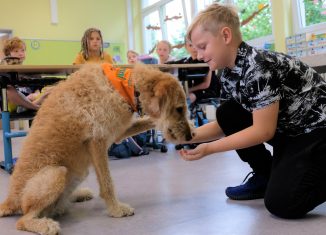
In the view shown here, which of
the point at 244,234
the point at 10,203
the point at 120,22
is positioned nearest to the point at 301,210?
the point at 244,234

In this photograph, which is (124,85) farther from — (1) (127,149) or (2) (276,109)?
(1) (127,149)

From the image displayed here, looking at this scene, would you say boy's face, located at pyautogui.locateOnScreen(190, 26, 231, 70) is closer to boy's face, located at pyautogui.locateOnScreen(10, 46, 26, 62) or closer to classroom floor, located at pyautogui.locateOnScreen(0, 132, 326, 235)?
classroom floor, located at pyautogui.locateOnScreen(0, 132, 326, 235)

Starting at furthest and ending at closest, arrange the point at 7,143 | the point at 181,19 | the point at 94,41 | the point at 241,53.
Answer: the point at 181,19, the point at 94,41, the point at 7,143, the point at 241,53

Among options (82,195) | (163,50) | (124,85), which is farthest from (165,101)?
(163,50)

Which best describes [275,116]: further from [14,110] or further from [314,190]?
[14,110]

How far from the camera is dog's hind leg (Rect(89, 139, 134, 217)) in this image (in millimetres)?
1796

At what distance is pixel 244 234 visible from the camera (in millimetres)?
1450

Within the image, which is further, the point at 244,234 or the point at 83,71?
the point at 83,71

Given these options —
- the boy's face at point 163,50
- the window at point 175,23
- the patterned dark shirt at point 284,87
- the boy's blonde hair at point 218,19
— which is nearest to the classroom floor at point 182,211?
the patterned dark shirt at point 284,87

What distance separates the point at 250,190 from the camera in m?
1.97

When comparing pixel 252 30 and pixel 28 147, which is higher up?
pixel 252 30

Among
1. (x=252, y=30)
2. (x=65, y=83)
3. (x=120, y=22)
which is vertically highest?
(x=120, y=22)

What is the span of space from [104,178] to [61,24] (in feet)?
29.6

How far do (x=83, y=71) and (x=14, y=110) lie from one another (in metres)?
1.81
